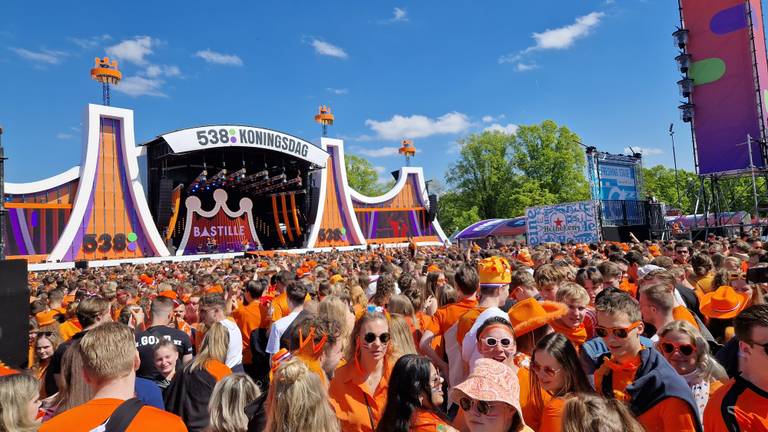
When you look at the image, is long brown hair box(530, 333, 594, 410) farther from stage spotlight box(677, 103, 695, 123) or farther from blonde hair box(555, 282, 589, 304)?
stage spotlight box(677, 103, 695, 123)

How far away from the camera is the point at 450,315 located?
148 inches

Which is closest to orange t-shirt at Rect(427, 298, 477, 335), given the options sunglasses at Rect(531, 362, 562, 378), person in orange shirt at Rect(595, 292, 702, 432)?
person in orange shirt at Rect(595, 292, 702, 432)

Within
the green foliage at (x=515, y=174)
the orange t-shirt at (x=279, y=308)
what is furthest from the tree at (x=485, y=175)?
the orange t-shirt at (x=279, y=308)

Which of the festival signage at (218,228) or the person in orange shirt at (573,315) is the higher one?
the festival signage at (218,228)

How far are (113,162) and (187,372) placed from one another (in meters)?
26.8

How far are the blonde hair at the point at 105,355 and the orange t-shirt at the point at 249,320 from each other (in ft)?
9.10

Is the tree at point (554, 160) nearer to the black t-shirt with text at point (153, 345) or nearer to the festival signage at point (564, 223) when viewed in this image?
the festival signage at point (564, 223)

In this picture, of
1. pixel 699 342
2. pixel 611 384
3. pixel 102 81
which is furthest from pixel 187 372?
pixel 102 81

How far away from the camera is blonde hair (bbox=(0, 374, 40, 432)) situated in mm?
2350

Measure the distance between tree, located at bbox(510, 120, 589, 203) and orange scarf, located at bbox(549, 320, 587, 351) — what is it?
41651mm

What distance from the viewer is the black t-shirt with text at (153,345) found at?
3.52 meters

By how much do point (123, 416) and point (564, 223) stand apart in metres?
22.5

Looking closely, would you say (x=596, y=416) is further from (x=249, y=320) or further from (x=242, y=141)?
(x=242, y=141)

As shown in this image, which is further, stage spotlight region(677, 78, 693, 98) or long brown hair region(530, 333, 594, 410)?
stage spotlight region(677, 78, 693, 98)
